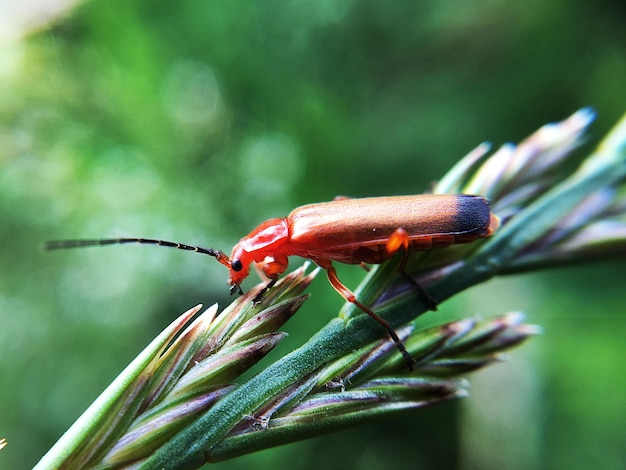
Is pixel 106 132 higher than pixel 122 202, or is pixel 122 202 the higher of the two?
pixel 106 132

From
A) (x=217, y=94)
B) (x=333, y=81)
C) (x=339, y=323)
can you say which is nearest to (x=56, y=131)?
(x=217, y=94)

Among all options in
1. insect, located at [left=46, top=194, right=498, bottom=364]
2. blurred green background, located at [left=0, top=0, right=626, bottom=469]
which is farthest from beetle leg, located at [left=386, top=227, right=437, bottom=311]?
blurred green background, located at [left=0, top=0, right=626, bottom=469]

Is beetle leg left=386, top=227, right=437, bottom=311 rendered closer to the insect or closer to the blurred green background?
the insect

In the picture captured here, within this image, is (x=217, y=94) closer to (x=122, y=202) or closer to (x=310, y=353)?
(x=122, y=202)

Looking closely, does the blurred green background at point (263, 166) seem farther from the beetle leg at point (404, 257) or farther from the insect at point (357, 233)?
the beetle leg at point (404, 257)

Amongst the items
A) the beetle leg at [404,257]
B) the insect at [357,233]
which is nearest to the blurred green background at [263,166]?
the insect at [357,233]

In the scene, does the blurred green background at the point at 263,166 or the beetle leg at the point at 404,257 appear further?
the blurred green background at the point at 263,166
